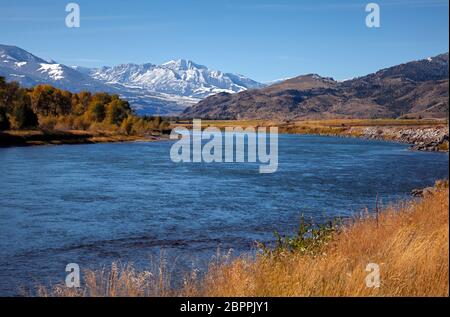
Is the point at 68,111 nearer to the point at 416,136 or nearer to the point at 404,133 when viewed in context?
the point at 416,136

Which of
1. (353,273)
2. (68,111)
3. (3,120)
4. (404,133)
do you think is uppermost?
(68,111)

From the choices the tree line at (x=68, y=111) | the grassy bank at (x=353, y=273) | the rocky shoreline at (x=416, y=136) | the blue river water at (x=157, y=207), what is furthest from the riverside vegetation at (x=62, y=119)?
the grassy bank at (x=353, y=273)

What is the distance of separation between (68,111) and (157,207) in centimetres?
11257

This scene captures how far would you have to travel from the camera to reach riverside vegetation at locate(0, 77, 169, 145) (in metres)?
95.6

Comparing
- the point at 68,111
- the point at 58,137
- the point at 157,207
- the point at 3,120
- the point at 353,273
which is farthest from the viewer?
the point at 68,111

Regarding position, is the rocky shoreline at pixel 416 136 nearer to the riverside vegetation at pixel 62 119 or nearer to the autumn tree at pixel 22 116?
the riverside vegetation at pixel 62 119

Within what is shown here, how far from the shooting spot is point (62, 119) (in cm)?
11481

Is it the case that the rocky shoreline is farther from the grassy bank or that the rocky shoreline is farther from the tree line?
the grassy bank

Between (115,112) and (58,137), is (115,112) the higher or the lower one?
the higher one

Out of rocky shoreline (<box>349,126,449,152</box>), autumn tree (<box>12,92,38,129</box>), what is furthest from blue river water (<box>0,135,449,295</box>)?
autumn tree (<box>12,92,38,129</box>)

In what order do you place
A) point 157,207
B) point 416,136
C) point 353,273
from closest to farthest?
point 353,273 < point 157,207 < point 416,136

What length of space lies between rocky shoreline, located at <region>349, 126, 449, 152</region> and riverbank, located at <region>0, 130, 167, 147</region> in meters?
62.0

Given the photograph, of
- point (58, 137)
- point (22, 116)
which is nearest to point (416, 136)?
point (58, 137)

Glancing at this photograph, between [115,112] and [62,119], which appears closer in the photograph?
[62,119]
